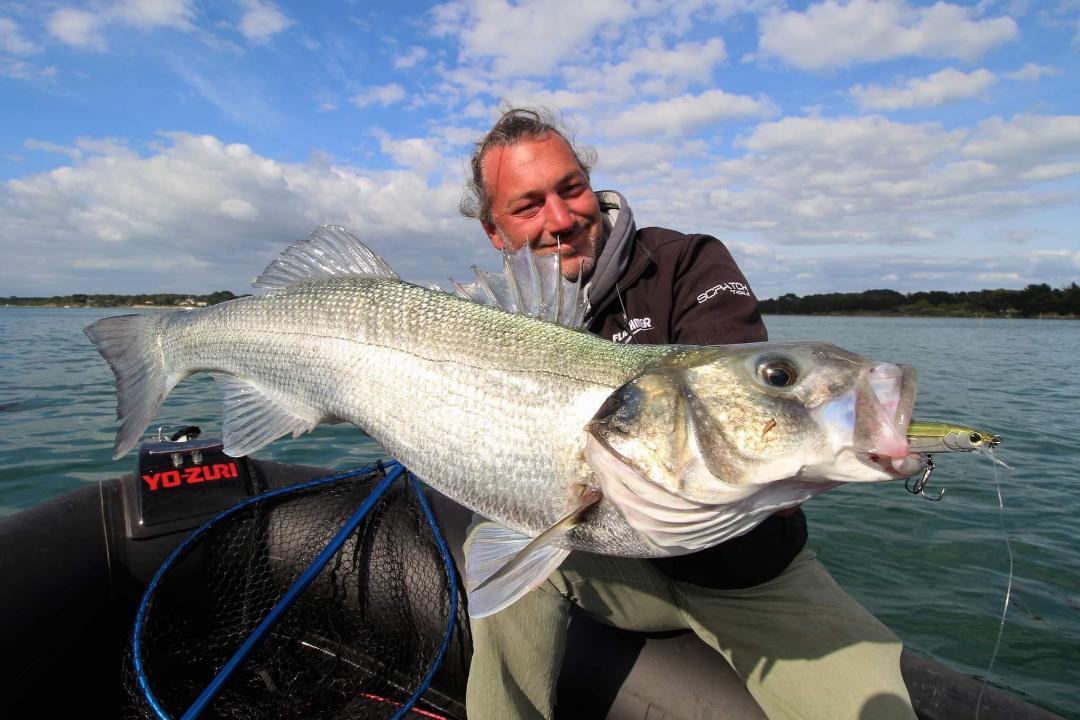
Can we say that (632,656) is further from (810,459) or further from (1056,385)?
(1056,385)

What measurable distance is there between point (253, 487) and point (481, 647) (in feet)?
6.76

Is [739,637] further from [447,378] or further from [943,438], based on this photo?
[447,378]

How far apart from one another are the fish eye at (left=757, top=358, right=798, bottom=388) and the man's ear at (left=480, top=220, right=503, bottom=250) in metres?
2.43

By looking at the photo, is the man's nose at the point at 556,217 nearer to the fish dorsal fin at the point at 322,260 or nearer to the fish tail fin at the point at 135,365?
the fish dorsal fin at the point at 322,260

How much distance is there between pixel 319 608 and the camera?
3.49 metres

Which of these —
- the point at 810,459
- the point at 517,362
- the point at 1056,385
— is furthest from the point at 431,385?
the point at 1056,385

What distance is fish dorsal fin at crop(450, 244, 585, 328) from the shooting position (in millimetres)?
2543

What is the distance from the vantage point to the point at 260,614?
10.9 ft

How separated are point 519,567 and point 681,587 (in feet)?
3.90

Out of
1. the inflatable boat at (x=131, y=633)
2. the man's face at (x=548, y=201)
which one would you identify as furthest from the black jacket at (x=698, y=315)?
the inflatable boat at (x=131, y=633)

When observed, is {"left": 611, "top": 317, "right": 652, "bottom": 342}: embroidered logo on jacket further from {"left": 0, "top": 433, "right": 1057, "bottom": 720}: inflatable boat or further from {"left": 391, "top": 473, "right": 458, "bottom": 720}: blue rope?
{"left": 0, "top": 433, "right": 1057, "bottom": 720}: inflatable boat

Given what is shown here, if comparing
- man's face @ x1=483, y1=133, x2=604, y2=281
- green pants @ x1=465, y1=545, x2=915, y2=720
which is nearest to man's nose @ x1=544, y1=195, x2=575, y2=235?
man's face @ x1=483, y1=133, x2=604, y2=281

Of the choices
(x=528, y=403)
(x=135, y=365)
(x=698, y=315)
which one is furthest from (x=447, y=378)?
(x=135, y=365)

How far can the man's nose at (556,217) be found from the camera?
3334 mm
